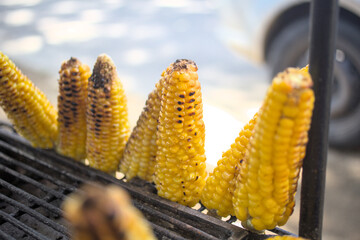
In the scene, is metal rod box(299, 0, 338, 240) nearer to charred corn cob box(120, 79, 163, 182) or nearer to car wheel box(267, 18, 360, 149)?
charred corn cob box(120, 79, 163, 182)

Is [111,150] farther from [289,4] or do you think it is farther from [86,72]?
[289,4]

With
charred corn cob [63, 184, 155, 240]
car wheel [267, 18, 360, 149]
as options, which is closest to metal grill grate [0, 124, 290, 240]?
charred corn cob [63, 184, 155, 240]

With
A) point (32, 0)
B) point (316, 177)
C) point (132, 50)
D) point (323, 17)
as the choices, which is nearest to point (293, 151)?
point (316, 177)

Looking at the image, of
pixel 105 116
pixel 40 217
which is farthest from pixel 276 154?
pixel 40 217

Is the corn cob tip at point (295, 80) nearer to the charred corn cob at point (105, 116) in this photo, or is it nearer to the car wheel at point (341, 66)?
the charred corn cob at point (105, 116)

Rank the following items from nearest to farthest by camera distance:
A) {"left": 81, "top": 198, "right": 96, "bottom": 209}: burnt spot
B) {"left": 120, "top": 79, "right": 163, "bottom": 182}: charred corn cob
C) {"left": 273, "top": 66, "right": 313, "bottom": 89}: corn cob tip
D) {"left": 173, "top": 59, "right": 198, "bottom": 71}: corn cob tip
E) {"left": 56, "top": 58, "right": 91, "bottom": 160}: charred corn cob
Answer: {"left": 81, "top": 198, "right": 96, "bottom": 209}: burnt spot < {"left": 273, "top": 66, "right": 313, "bottom": 89}: corn cob tip < {"left": 173, "top": 59, "right": 198, "bottom": 71}: corn cob tip < {"left": 120, "top": 79, "right": 163, "bottom": 182}: charred corn cob < {"left": 56, "top": 58, "right": 91, "bottom": 160}: charred corn cob

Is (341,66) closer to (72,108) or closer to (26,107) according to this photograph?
(72,108)
